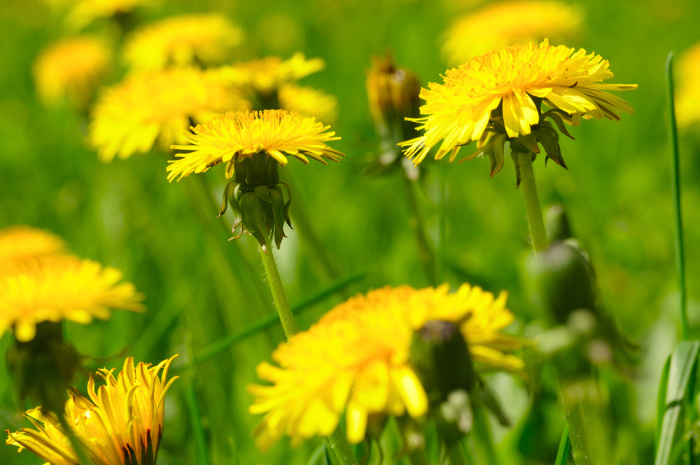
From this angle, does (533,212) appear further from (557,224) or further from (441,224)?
(441,224)

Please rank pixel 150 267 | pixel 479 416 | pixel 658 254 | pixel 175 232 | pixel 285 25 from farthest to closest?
pixel 285 25 < pixel 175 232 < pixel 150 267 < pixel 658 254 < pixel 479 416

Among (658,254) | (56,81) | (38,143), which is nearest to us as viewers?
(658,254)

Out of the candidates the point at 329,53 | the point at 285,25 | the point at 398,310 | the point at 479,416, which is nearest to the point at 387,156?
the point at 479,416

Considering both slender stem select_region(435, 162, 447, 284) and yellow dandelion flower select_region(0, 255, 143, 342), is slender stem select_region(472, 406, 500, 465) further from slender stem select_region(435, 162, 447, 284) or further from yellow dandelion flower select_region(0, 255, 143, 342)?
yellow dandelion flower select_region(0, 255, 143, 342)

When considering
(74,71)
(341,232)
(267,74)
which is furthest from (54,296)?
(74,71)

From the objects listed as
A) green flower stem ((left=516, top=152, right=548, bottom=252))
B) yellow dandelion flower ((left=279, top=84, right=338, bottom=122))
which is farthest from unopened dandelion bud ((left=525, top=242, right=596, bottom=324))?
yellow dandelion flower ((left=279, top=84, right=338, bottom=122))

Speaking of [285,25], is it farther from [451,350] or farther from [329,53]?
[451,350]
